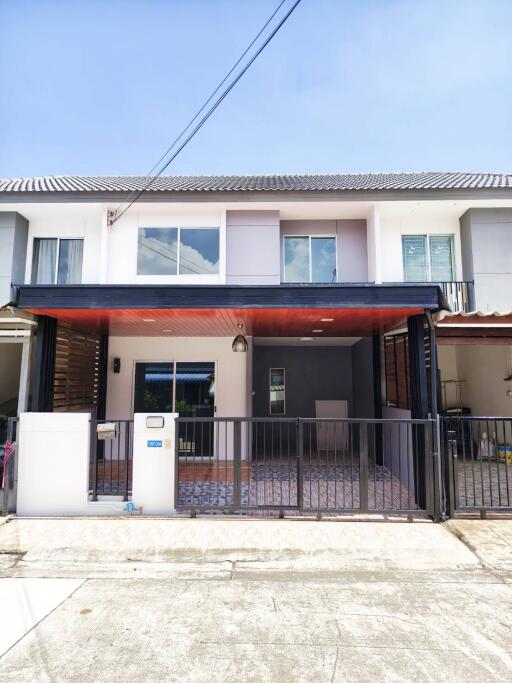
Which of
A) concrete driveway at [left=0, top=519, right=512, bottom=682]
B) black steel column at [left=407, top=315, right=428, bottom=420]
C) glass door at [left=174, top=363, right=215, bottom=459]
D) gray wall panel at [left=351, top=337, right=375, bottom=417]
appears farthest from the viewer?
gray wall panel at [left=351, top=337, right=375, bottom=417]

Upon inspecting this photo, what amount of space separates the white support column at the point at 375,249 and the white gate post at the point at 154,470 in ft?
22.1

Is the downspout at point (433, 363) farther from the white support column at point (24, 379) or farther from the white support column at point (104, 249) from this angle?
the white support column at point (104, 249)

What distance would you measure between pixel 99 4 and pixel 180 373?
6675 mm

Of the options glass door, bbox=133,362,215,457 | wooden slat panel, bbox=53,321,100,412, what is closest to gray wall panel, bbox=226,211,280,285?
glass door, bbox=133,362,215,457

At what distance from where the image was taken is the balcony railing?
32.5ft

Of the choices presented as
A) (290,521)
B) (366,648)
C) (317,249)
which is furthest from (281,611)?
(317,249)

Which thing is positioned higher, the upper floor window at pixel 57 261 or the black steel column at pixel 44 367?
the upper floor window at pixel 57 261

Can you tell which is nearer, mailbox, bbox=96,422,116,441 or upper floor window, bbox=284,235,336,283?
mailbox, bbox=96,422,116,441

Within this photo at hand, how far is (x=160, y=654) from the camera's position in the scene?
2.70 metres

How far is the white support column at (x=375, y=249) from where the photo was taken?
9.98 m

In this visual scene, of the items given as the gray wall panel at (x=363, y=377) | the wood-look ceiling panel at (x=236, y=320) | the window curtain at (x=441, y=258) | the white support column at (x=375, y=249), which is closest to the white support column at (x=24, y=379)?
the wood-look ceiling panel at (x=236, y=320)

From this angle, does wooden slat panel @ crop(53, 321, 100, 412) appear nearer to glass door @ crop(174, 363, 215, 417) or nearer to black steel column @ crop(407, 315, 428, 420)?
glass door @ crop(174, 363, 215, 417)

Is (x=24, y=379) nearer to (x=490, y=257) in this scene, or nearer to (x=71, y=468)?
(x=71, y=468)

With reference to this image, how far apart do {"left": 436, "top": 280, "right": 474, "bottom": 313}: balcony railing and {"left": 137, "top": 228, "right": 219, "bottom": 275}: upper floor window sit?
571 cm
